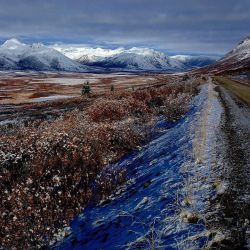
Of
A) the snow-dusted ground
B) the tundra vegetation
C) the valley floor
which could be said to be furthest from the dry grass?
the snow-dusted ground

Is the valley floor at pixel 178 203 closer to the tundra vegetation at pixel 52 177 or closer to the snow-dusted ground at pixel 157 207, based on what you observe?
the snow-dusted ground at pixel 157 207

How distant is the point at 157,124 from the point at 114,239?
12.7 metres

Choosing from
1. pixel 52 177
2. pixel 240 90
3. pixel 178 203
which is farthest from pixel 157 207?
pixel 240 90

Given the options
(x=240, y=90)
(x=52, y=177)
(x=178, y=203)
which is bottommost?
(x=52, y=177)

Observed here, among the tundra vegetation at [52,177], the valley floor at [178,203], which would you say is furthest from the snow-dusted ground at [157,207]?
the tundra vegetation at [52,177]

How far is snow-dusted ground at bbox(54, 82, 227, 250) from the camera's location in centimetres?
680

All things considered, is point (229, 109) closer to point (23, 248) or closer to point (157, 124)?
point (157, 124)

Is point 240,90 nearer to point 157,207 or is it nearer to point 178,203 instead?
point 157,207

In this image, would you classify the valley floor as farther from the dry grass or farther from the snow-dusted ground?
the dry grass

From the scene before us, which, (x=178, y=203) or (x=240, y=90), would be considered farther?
(x=240, y=90)

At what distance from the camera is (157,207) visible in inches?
322

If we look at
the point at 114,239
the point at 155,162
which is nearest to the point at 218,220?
the point at 114,239

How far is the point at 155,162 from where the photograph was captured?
12109 millimetres

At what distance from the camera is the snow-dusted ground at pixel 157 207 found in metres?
6.80
